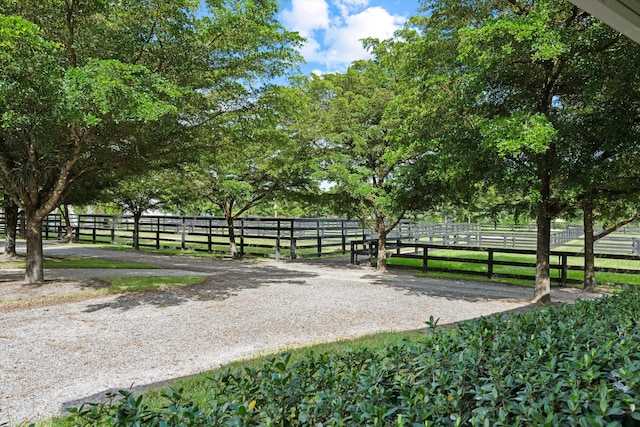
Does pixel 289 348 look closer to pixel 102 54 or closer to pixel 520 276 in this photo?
pixel 102 54

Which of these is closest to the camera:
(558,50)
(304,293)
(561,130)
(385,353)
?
(385,353)

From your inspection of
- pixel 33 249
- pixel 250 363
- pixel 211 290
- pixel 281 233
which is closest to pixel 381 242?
pixel 281 233

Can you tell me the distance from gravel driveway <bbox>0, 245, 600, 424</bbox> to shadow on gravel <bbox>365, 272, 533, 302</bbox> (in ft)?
0.14

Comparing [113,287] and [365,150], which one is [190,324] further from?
[365,150]

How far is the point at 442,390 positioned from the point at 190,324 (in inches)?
188

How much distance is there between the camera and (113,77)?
5.45 metres

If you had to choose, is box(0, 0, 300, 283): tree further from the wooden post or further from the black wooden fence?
the wooden post

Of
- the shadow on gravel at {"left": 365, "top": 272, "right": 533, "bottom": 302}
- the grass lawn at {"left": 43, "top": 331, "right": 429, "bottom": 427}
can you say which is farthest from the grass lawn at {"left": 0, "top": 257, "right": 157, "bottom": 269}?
the grass lawn at {"left": 43, "top": 331, "right": 429, "bottom": 427}

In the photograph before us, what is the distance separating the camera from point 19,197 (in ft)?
29.2

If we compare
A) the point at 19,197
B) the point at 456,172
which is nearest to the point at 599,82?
the point at 456,172

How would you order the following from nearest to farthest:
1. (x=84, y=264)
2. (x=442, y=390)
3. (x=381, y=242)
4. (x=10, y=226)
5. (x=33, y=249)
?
1. (x=442, y=390)
2. (x=33, y=249)
3. (x=84, y=264)
4. (x=381, y=242)
5. (x=10, y=226)

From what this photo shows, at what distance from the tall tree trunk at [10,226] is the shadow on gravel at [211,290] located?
823 centimetres

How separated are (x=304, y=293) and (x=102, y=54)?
554cm

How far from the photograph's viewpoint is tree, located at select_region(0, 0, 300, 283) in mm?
5406
